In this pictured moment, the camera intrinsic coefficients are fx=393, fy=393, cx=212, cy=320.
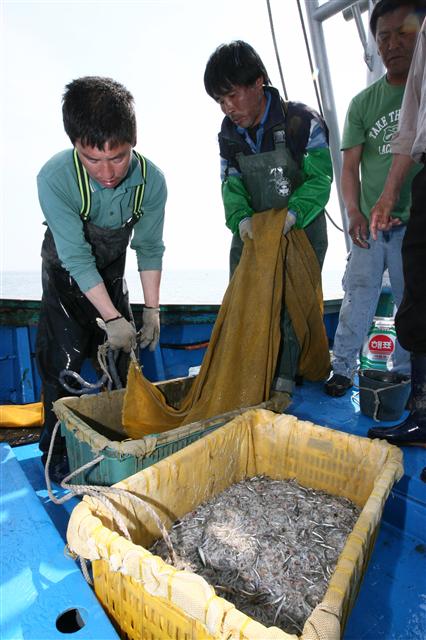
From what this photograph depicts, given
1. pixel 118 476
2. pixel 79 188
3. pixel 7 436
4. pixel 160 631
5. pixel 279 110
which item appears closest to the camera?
pixel 160 631

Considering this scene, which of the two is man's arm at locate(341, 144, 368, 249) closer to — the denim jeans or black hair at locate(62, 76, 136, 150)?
the denim jeans

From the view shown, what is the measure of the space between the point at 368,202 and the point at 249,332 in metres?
1.09

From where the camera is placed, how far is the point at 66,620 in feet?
2.99

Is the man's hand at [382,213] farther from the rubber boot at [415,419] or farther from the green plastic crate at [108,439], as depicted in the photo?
the green plastic crate at [108,439]

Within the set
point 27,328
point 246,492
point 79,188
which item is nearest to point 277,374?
point 246,492

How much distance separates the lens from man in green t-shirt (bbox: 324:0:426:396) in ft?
6.81

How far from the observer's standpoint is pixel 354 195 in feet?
7.38

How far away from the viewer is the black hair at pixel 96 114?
1.47 metres

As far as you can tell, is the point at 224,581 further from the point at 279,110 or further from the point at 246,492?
the point at 279,110

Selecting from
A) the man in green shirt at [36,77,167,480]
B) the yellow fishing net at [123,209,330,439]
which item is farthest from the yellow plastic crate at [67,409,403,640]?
the man in green shirt at [36,77,167,480]

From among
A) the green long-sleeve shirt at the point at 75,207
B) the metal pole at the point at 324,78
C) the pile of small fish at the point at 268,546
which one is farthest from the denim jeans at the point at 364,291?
the metal pole at the point at 324,78

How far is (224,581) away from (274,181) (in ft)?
5.72

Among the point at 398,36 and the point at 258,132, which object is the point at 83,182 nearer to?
the point at 258,132

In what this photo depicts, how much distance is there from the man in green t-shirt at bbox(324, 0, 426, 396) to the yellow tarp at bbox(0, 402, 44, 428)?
1.81 m
